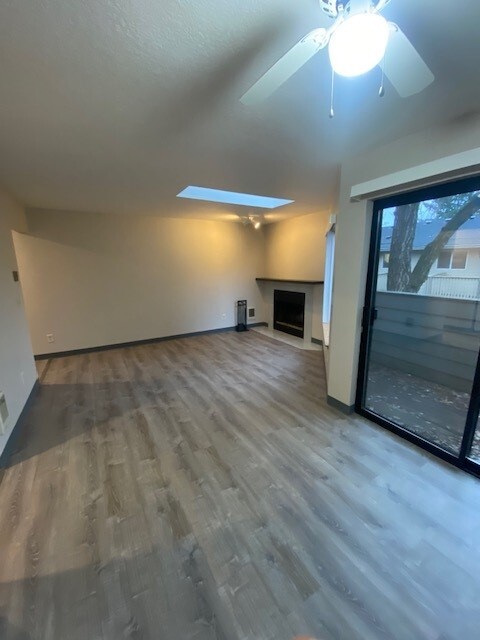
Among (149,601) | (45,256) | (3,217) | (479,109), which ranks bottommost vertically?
(149,601)

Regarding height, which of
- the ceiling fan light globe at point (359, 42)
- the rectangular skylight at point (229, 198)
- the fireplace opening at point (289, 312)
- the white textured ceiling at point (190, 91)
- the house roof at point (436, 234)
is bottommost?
the fireplace opening at point (289, 312)

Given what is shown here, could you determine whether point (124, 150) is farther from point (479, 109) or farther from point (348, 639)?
point (348, 639)

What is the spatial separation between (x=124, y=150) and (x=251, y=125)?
3.47 ft

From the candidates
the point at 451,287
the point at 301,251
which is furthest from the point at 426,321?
the point at 301,251

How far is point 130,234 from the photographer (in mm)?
4809

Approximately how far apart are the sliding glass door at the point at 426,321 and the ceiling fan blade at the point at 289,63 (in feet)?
5.10

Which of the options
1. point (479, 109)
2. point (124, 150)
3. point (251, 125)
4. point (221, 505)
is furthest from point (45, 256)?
point (479, 109)

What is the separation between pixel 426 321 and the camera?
2225mm

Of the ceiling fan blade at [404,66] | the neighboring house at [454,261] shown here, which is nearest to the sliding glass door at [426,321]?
the neighboring house at [454,261]

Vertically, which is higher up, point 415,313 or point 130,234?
point 130,234

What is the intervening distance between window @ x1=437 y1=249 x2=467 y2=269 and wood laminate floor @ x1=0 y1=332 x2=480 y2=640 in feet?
4.95

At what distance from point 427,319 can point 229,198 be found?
10.3 ft

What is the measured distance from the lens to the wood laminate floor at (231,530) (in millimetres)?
1173

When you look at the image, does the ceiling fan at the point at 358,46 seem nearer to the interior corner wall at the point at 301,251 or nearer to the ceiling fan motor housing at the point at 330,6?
the ceiling fan motor housing at the point at 330,6
